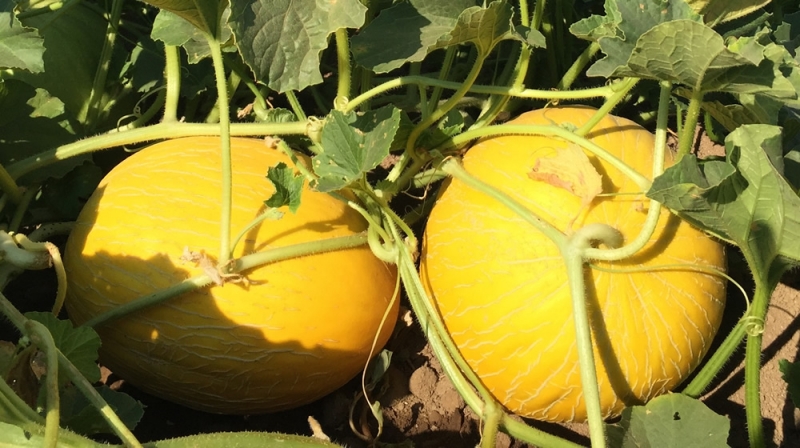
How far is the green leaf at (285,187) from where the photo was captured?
4.67 ft

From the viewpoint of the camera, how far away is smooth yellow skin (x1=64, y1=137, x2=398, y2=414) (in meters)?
1.49

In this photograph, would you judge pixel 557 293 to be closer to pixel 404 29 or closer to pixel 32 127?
pixel 404 29

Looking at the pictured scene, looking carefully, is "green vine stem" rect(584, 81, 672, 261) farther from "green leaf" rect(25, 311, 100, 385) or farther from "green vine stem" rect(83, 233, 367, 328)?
"green leaf" rect(25, 311, 100, 385)

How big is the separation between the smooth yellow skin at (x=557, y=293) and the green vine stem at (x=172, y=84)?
667 millimetres

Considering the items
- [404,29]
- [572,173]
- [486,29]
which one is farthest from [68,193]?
[572,173]

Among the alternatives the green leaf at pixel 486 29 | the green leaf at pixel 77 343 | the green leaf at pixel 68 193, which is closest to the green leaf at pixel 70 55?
the green leaf at pixel 68 193

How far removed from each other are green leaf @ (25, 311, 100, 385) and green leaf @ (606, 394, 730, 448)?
3.35ft

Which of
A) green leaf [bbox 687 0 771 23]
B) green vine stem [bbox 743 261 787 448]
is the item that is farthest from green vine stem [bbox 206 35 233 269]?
green vine stem [bbox 743 261 787 448]

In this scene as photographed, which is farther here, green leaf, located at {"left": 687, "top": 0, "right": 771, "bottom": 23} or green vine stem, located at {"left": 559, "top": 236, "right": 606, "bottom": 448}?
green leaf, located at {"left": 687, "top": 0, "right": 771, "bottom": 23}

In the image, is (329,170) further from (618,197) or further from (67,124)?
(67,124)

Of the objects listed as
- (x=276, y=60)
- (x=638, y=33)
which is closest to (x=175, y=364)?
(x=276, y=60)

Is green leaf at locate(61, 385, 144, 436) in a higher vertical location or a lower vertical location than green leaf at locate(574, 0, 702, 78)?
lower

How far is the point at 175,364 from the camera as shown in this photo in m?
1.53

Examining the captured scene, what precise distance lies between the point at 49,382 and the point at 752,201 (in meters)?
1.27
